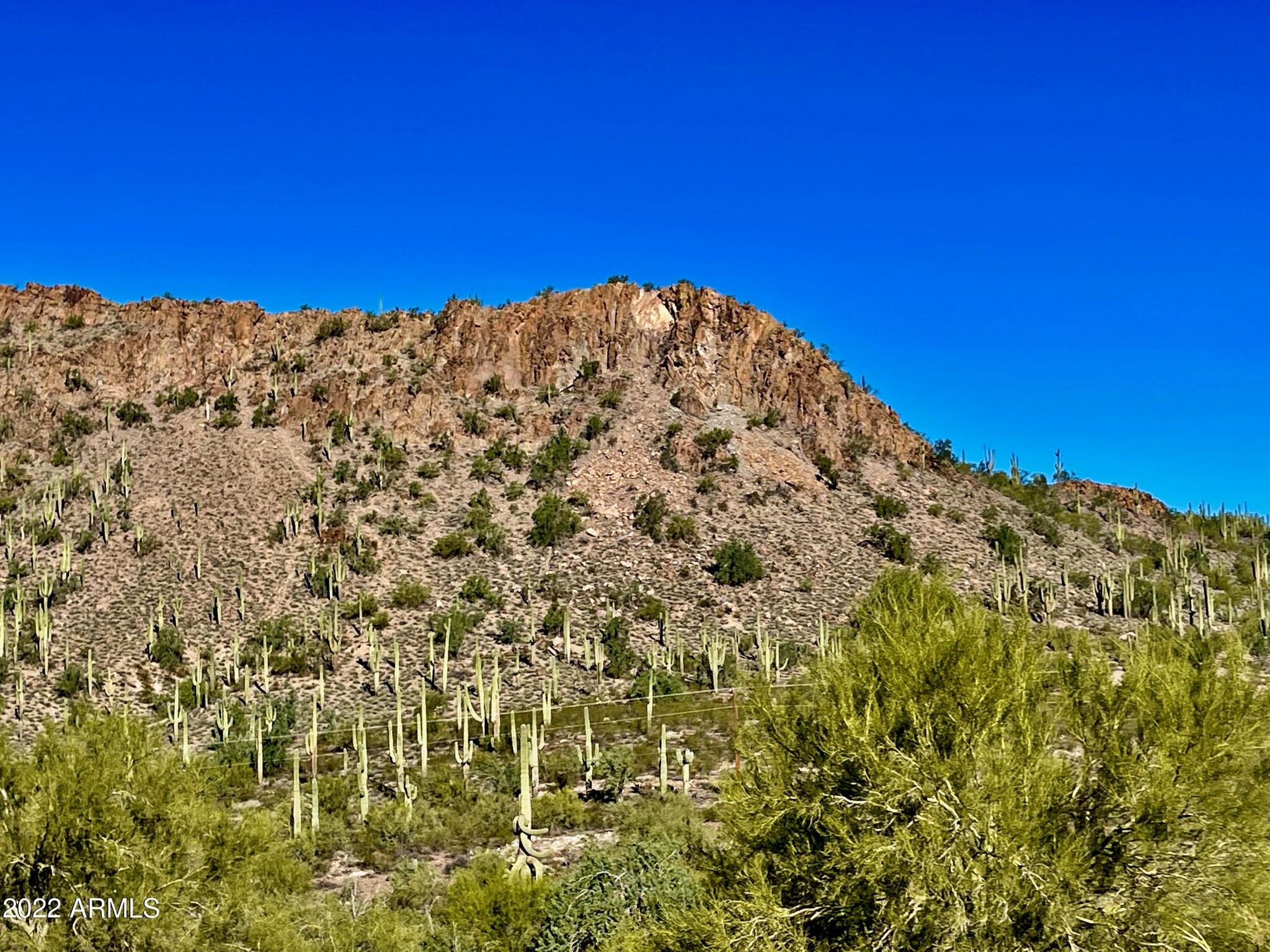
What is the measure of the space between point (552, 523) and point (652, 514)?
4.76 m

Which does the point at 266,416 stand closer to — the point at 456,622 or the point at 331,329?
the point at 331,329

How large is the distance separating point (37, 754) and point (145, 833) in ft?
5.85

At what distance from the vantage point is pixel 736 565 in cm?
5219

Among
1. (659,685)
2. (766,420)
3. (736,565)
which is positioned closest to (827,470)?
(766,420)

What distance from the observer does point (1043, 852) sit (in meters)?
7.96

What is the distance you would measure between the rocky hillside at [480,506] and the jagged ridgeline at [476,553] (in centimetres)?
20

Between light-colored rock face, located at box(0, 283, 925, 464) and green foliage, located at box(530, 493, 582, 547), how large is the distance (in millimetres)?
10490

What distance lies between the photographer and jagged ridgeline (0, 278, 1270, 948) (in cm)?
3014

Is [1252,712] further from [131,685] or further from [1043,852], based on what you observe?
[131,685]

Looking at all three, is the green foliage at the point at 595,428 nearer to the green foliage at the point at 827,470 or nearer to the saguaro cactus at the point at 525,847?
the green foliage at the point at 827,470

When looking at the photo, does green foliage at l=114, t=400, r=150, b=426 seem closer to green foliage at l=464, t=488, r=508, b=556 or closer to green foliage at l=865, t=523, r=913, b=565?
green foliage at l=464, t=488, r=508, b=556

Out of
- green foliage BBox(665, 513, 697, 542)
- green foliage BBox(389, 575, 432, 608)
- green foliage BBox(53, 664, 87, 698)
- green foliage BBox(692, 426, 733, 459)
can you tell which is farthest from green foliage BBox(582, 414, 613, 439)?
green foliage BBox(53, 664, 87, 698)

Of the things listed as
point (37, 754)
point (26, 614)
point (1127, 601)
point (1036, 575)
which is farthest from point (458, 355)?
point (37, 754)

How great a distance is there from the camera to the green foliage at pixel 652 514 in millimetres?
55875
